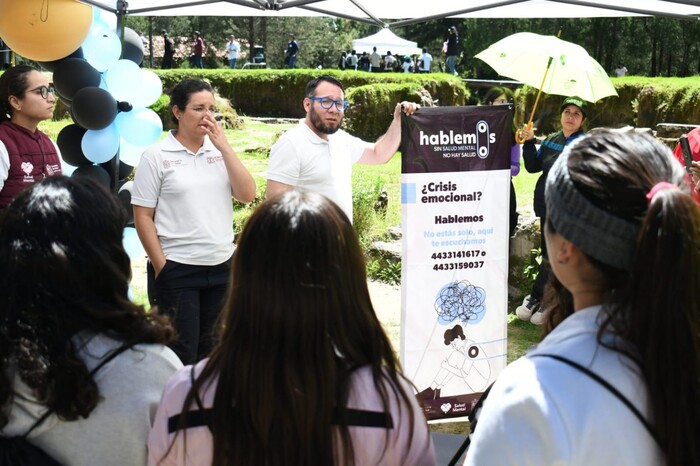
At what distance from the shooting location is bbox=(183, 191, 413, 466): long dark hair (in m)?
1.61

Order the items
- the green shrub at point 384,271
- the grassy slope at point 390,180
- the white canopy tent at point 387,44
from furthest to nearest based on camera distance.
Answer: the white canopy tent at point 387,44, the green shrub at point 384,271, the grassy slope at point 390,180

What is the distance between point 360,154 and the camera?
4762mm

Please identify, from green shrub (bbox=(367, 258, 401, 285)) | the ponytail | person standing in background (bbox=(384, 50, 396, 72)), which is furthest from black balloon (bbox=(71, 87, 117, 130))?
person standing in background (bbox=(384, 50, 396, 72))

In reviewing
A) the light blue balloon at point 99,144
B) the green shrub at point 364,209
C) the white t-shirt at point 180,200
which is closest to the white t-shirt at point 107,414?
the white t-shirt at point 180,200

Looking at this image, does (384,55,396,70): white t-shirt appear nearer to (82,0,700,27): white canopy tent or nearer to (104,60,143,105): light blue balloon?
(82,0,700,27): white canopy tent

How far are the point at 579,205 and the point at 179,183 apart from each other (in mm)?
2982

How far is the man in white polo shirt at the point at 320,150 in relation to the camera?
4398 millimetres

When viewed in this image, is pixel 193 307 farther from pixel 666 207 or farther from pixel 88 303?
pixel 666 207

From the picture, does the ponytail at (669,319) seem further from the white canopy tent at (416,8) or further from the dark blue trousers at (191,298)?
the white canopy tent at (416,8)

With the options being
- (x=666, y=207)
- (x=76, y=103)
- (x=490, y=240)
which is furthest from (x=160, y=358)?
(x=76, y=103)

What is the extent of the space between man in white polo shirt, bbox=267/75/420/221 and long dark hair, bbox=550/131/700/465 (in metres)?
2.88

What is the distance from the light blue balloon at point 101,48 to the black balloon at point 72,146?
0.45m

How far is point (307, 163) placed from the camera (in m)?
4.41

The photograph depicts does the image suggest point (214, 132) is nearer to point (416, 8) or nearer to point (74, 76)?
point (74, 76)
